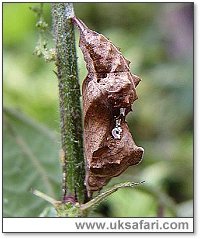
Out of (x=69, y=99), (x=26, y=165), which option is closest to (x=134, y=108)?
(x=26, y=165)

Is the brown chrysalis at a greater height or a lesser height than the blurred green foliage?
lesser

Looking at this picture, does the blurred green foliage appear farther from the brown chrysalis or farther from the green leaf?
the brown chrysalis

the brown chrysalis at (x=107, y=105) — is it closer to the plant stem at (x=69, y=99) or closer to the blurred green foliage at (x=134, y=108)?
the plant stem at (x=69, y=99)

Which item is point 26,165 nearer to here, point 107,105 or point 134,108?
point 107,105

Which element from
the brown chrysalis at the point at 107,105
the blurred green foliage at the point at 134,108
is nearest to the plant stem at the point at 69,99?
the brown chrysalis at the point at 107,105

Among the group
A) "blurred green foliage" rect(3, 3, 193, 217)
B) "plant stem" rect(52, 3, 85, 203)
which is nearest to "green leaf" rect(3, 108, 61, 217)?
"blurred green foliage" rect(3, 3, 193, 217)
